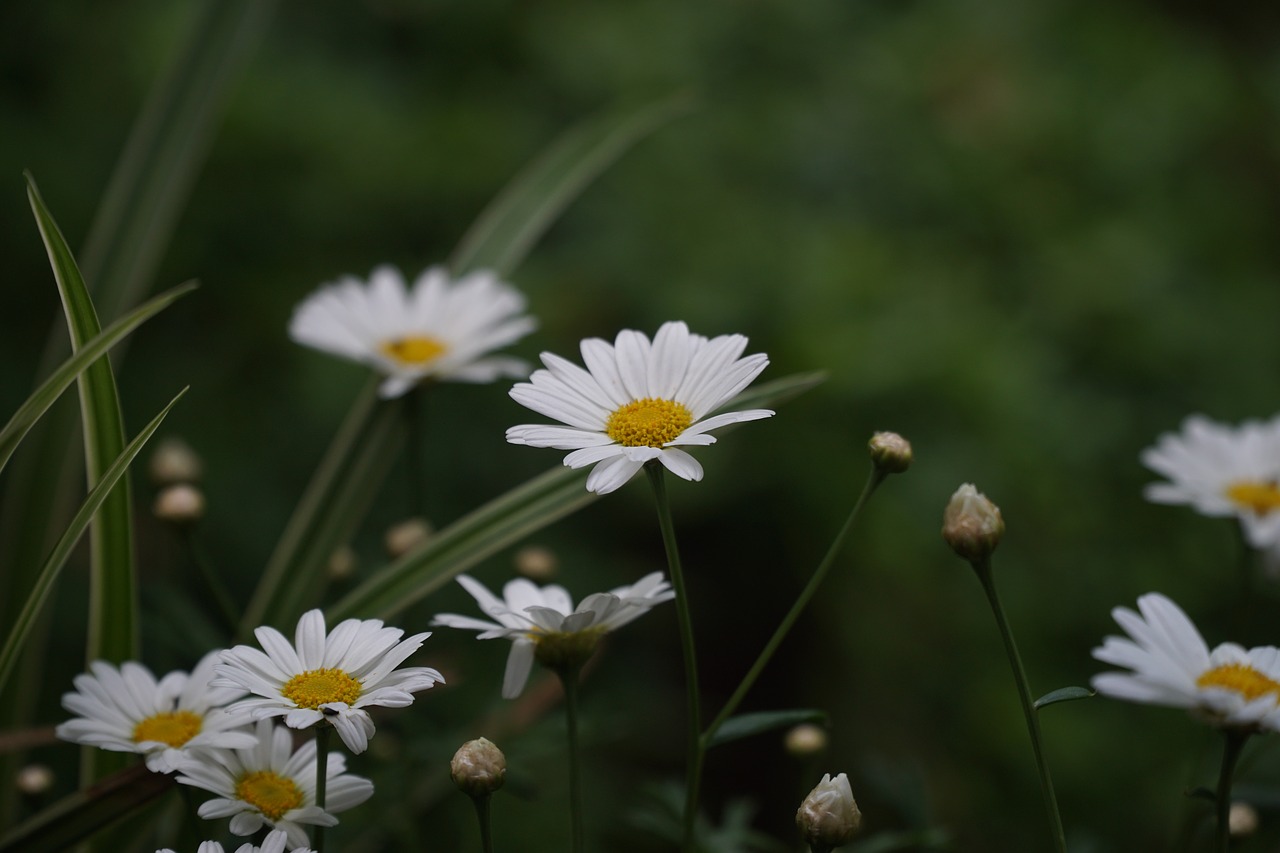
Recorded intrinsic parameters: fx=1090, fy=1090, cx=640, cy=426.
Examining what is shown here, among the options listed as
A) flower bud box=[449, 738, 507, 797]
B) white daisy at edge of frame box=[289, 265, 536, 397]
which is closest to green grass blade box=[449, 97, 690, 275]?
white daisy at edge of frame box=[289, 265, 536, 397]

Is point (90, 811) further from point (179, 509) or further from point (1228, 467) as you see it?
point (1228, 467)

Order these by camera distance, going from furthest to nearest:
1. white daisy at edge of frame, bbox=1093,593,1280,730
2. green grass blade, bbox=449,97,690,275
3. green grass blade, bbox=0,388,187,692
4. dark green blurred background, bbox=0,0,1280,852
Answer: dark green blurred background, bbox=0,0,1280,852
green grass blade, bbox=449,97,690,275
green grass blade, bbox=0,388,187,692
white daisy at edge of frame, bbox=1093,593,1280,730

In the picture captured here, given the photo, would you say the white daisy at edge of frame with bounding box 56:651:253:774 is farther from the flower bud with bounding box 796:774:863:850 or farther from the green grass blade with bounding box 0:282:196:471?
the flower bud with bounding box 796:774:863:850

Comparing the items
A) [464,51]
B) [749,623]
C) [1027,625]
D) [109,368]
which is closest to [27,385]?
[109,368]

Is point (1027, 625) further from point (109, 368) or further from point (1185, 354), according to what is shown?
point (109, 368)

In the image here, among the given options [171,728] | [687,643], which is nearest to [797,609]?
[687,643]
